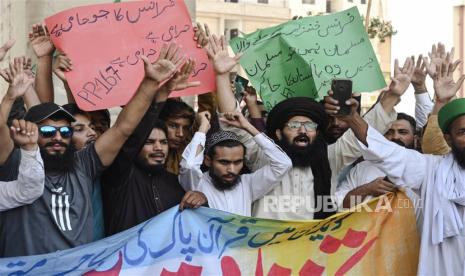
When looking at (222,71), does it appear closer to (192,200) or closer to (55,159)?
(192,200)

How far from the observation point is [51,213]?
500cm

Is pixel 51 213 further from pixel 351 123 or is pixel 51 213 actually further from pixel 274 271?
pixel 351 123

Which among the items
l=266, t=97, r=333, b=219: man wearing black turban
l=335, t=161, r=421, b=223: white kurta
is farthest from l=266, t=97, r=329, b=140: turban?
l=335, t=161, r=421, b=223: white kurta

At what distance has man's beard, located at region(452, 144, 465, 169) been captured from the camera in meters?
5.32

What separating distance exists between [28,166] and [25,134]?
16cm

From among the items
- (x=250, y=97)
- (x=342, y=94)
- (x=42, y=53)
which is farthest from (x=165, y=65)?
(x=250, y=97)

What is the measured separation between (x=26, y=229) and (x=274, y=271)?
1.41 meters

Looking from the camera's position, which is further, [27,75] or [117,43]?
[117,43]

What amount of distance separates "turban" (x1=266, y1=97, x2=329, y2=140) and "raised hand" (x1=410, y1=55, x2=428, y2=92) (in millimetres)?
832

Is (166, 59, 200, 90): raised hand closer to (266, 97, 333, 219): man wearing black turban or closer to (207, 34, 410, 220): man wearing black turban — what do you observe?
(207, 34, 410, 220): man wearing black turban

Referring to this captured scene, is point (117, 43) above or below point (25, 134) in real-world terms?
above

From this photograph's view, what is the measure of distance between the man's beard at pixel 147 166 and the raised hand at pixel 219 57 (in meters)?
0.97

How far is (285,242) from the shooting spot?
17.8ft

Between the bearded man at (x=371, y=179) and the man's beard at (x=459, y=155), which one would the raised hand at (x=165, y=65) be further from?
the man's beard at (x=459, y=155)
